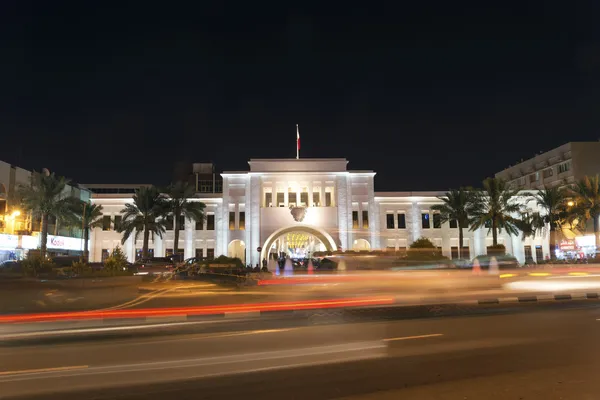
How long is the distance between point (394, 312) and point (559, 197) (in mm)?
43789

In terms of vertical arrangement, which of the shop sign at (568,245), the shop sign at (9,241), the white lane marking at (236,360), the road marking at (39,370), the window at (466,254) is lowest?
the road marking at (39,370)

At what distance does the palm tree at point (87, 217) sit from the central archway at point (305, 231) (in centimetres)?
1914

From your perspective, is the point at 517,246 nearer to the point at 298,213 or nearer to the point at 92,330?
the point at 298,213

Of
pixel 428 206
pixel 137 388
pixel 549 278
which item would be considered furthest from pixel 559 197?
pixel 137 388

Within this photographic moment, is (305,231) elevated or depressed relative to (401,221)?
depressed

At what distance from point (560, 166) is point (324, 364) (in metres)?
69.5

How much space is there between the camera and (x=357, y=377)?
21.0 feet

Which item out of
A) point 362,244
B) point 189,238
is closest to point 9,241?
point 189,238

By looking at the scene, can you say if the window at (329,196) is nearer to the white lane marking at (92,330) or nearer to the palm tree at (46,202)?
the palm tree at (46,202)

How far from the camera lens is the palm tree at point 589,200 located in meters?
45.8

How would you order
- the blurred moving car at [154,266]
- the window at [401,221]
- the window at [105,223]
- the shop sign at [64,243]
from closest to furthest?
the blurred moving car at [154,266] → the shop sign at [64,243] → the window at [401,221] → the window at [105,223]

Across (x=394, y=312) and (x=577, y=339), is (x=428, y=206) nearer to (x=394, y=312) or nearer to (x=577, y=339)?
(x=394, y=312)

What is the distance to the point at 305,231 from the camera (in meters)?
55.4

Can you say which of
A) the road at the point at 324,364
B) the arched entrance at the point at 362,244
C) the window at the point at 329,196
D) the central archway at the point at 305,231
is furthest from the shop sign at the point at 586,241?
the road at the point at 324,364
